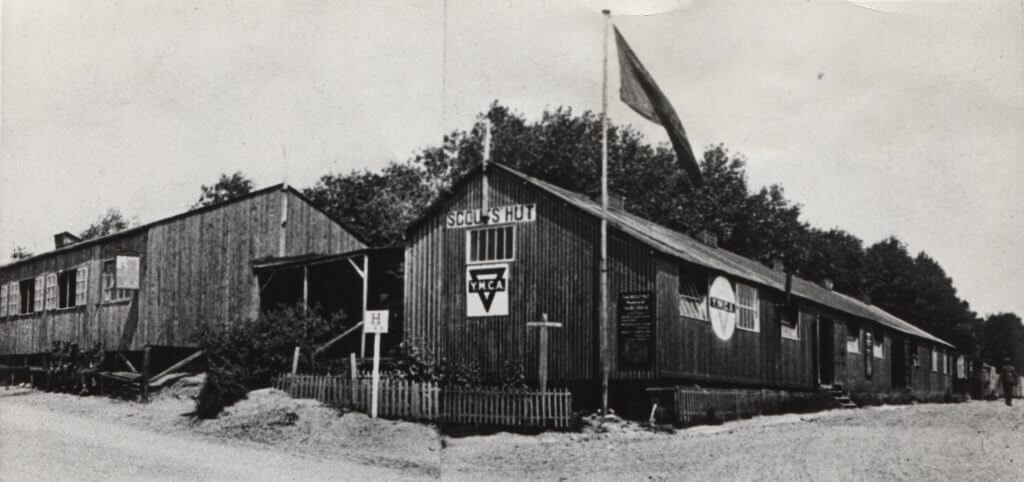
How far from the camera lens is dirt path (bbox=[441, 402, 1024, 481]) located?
51.6ft

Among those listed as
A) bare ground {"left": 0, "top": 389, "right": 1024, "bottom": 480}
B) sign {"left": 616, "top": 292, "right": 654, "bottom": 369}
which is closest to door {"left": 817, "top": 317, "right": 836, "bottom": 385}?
A: bare ground {"left": 0, "top": 389, "right": 1024, "bottom": 480}

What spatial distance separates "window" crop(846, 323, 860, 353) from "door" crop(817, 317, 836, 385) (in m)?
1.81

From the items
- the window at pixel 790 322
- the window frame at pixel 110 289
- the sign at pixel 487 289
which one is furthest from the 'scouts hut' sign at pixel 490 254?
the window frame at pixel 110 289

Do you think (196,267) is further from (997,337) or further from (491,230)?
(997,337)

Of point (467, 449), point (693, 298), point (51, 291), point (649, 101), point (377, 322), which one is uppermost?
point (649, 101)

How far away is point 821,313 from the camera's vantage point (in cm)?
3641

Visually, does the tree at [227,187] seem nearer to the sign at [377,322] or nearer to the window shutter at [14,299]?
the window shutter at [14,299]

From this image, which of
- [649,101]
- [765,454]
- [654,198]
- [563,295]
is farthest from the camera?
[654,198]

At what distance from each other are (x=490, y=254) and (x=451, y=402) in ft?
16.4

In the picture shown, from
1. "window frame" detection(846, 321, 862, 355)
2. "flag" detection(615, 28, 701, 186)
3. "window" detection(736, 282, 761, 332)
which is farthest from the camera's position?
"window frame" detection(846, 321, 862, 355)

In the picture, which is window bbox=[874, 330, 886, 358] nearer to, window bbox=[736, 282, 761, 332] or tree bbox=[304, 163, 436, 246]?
window bbox=[736, 282, 761, 332]

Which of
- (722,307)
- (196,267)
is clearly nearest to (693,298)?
(722,307)

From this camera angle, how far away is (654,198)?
197 feet

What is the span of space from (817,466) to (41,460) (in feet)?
44.8
